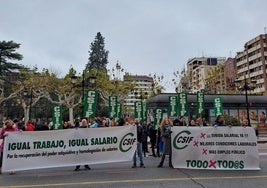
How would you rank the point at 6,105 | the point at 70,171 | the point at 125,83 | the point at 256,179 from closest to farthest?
the point at 256,179, the point at 70,171, the point at 125,83, the point at 6,105

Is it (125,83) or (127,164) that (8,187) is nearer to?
(127,164)

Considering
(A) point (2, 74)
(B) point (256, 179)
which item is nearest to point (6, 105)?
(A) point (2, 74)

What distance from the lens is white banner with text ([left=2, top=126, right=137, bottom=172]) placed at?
962cm

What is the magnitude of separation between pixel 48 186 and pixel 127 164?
419cm

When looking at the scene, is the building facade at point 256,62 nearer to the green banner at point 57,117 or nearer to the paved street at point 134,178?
the green banner at point 57,117

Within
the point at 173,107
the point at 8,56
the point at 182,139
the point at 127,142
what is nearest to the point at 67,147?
the point at 127,142

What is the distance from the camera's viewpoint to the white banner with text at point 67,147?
962 cm

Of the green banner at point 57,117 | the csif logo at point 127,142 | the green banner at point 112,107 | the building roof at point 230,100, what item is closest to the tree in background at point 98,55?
the building roof at point 230,100

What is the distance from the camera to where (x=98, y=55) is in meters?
79.4

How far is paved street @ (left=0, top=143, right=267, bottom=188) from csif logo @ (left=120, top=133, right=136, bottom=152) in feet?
2.28

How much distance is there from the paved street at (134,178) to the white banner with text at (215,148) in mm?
457

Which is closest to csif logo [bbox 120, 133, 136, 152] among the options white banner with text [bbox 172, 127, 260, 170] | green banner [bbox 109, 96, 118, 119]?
white banner with text [bbox 172, 127, 260, 170]

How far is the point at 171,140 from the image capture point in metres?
10.5

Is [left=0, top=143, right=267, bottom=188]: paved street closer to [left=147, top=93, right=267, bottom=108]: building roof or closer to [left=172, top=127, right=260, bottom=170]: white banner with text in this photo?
[left=172, top=127, right=260, bottom=170]: white banner with text
